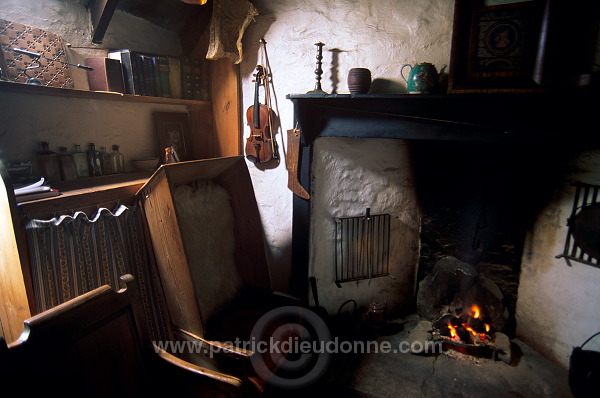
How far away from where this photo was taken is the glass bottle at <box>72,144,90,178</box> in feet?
5.50

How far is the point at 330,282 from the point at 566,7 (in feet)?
6.33

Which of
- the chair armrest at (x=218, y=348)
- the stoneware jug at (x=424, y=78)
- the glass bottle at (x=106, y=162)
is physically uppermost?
the stoneware jug at (x=424, y=78)

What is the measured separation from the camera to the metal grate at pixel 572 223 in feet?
5.28

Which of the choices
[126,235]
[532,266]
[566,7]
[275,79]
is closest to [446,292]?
[532,266]

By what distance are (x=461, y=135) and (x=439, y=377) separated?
135 centimetres

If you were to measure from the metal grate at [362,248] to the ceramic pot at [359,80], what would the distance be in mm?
847

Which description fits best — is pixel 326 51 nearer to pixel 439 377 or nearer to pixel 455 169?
pixel 455 169

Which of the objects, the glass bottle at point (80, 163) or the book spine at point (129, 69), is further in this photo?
the book spine at point (129, 69)

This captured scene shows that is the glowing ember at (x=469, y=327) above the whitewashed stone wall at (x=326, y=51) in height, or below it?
below

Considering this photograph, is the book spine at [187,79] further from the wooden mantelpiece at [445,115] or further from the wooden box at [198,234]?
the wooden mantelpiece at [445,115]

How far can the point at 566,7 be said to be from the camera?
1.35 metres

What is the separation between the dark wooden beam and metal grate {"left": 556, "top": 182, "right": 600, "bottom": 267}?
2646 millimetres

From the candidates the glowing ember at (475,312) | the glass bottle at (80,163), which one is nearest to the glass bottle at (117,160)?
the glass bottle at (80,163)

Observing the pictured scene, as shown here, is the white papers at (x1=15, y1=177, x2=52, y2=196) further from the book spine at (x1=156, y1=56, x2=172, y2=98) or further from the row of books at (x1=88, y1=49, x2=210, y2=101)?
the book spine at (x1=156, y1=56, x2=172, y2=98)
